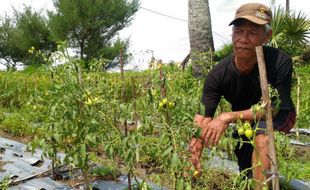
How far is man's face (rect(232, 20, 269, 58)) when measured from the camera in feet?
7.56

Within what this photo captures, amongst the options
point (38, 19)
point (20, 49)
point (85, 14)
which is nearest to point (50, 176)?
point (85, 14)

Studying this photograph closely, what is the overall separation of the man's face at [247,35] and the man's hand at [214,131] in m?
0.45

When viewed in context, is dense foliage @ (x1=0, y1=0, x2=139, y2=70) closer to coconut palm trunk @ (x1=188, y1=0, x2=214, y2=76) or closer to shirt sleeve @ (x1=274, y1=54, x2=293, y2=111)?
coconut palm trunk @ (x1=188, y1=0, x2=214, y2=76)

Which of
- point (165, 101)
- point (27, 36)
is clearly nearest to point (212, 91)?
point (165, 101)

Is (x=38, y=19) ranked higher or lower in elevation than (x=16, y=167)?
higher

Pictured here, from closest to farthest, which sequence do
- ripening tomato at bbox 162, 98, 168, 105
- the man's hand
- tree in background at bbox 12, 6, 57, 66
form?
ripening tomato at bbox 162, 98, 168, 105 → the man's hand → tree in background at bbox 12, 6, 57, 66

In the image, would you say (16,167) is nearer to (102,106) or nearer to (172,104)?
(102,106)

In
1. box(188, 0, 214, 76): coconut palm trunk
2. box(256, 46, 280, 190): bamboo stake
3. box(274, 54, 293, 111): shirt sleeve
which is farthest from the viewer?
box(188, 0, 214, 76): coconut palm trunk

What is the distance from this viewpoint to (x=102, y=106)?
2.19m

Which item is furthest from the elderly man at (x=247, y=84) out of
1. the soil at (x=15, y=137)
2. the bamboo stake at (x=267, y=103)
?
the soil at (x=15, y=137)

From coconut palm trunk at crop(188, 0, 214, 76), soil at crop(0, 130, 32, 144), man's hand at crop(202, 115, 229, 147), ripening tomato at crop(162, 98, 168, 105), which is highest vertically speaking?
coconut palm trunk at crop(188, 0, 214, 76)

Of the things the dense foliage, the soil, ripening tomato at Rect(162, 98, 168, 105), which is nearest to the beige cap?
ripening tomato at Rect(162, 98, 168, 105)

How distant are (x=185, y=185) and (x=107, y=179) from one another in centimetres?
158

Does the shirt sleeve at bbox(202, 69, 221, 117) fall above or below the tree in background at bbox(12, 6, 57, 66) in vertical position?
below
